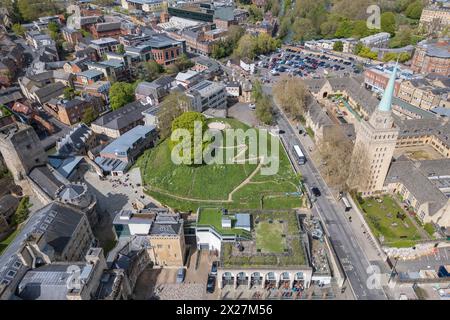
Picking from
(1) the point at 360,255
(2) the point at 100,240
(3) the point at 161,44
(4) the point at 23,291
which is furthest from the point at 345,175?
(3) the point at 161,44

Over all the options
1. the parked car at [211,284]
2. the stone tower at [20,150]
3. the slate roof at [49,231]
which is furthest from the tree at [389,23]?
the slate roof at [49,231]

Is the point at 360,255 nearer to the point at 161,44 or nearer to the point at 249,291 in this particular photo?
the point at 249,291

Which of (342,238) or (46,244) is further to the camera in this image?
(342,238)

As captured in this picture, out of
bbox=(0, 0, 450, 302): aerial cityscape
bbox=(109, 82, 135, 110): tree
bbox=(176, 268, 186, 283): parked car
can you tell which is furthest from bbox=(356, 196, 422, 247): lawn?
bbox=(109, 82, 135, 110): tree

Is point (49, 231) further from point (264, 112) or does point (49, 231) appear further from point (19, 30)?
point (19, 30)

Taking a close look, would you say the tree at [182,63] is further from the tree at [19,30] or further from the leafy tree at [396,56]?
the tree at [19,30]

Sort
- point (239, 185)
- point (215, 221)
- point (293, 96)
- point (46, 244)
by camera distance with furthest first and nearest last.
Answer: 1. point (293, 96)
2. point (239, 185)
3. point (215, 221)
4. point (46, 244)

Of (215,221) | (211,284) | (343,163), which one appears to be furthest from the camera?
(343,163)

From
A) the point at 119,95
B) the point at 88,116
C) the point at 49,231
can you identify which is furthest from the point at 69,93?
the point at 49,231
